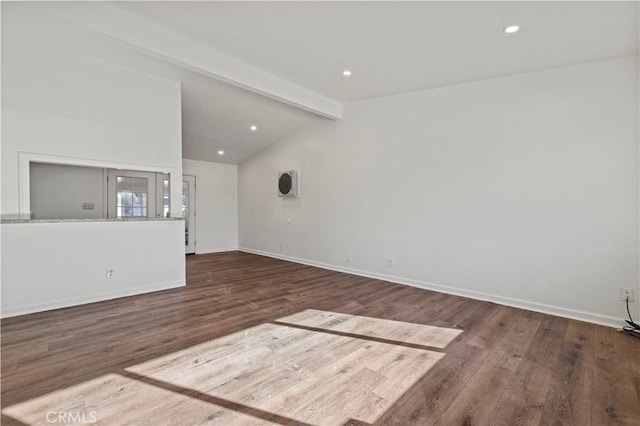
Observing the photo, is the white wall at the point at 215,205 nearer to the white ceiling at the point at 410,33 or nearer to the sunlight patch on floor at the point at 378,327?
the white ceiling at the point at 410,33

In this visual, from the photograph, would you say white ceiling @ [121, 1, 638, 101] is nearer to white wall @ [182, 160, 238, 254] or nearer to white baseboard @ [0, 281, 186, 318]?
white baseboard @ [0, 281, 186, 318]

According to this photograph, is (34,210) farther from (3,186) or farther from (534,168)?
(534,168)

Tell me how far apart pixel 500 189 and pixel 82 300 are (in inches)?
212

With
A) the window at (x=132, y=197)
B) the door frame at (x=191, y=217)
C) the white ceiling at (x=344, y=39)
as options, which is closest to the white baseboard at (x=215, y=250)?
the door frame at (x=191, y=217)

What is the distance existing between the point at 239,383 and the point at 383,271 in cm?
334

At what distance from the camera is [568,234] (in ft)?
10.7

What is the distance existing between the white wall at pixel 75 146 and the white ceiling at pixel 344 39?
1.04 feet

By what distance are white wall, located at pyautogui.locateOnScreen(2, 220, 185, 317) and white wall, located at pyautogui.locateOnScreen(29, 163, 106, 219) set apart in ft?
1.46

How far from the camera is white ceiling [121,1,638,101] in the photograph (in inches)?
99.3

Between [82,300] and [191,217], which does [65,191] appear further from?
[191,217]

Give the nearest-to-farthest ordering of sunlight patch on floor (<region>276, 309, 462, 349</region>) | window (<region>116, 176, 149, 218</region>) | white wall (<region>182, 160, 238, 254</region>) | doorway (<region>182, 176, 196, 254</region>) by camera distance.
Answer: sunlight patch on floor (<region>276, 309, 462, 349</region>), window (<region>116, 176, 149, 218</region>), doorway (<region>182, 176, 196, 254</region>), white wall (<region>182, 160, 238, 254</region>)

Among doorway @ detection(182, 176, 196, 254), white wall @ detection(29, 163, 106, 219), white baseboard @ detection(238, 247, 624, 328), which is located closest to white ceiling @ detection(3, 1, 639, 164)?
white wall @ detection(29, 163, 106, 219)

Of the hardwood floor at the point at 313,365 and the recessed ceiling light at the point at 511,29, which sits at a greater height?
the recessed ceiling light at the point at 511,29

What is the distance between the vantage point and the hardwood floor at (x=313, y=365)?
5.68 ft
